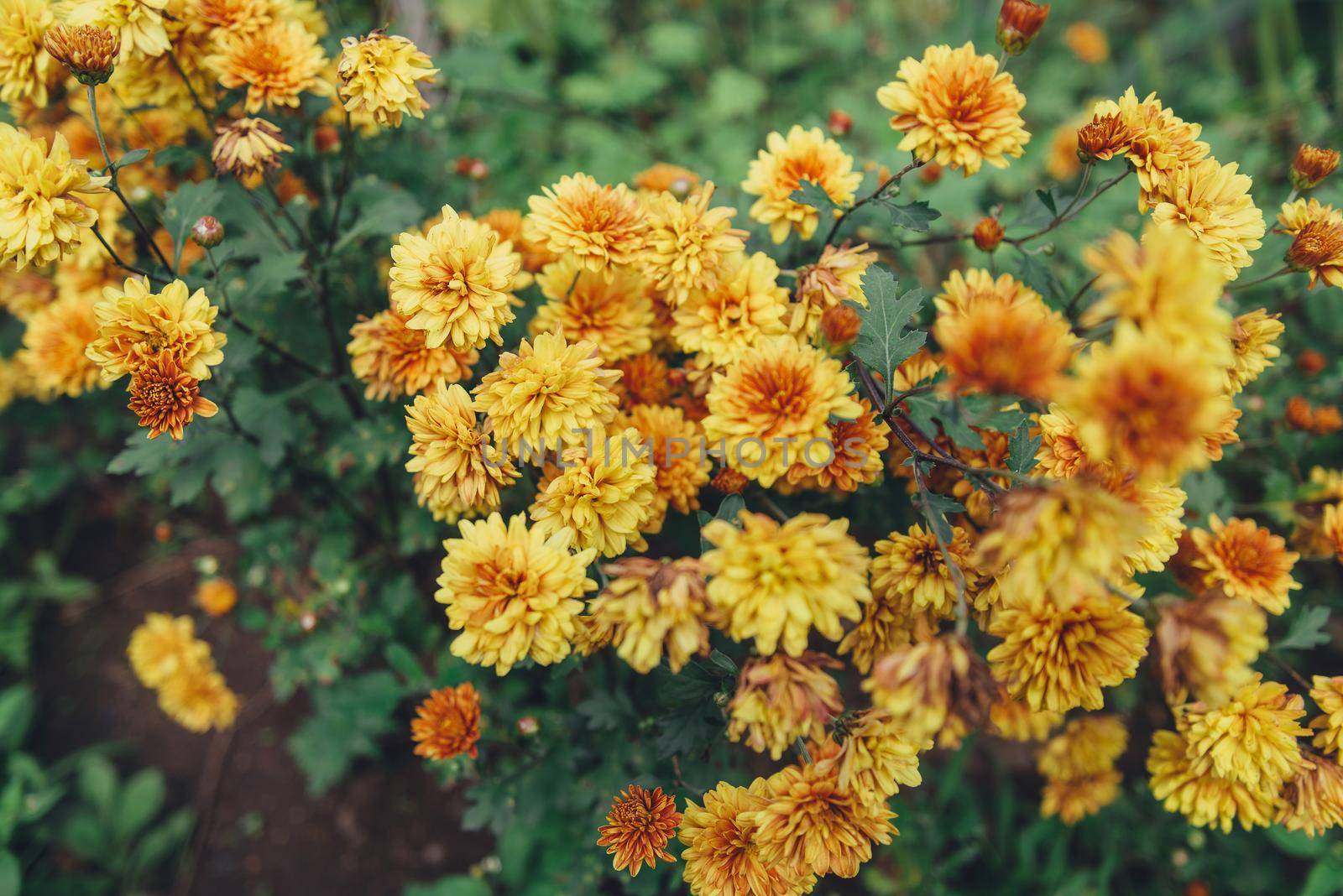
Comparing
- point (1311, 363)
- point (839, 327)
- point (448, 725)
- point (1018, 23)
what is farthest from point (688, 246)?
point (1311, 363)

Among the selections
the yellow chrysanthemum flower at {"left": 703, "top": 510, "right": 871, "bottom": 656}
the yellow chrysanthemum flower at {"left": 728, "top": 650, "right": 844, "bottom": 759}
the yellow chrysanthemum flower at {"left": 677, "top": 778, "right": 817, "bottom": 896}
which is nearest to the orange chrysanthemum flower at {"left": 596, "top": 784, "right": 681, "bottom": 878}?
the yellow chrysanthemum flower at {"left": 677, "top": 778, "right": 817, "bottom": 896}

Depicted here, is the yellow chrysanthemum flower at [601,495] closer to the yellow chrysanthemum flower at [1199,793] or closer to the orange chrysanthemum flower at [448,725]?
the orange chrysanthemum flower at [448,725]

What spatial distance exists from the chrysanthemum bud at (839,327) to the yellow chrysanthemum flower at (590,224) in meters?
0.46

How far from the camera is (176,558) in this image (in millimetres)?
3502

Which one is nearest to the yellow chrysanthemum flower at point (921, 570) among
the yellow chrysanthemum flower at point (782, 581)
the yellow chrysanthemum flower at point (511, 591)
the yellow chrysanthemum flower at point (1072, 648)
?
the yellow chrysanthemum flower at point (1072, 648)

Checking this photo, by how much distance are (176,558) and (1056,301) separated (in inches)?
150

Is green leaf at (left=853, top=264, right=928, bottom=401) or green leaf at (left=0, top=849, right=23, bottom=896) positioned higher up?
green leaf at (left=853, top=264, right=928, bottom=401)

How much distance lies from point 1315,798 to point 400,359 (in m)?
2.27

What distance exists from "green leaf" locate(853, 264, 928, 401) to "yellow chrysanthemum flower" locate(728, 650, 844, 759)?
0.60 meters

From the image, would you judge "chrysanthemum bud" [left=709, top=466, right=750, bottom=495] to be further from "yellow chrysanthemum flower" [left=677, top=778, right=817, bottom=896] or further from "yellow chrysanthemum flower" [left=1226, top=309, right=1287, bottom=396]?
"yellow chrysanthemum flower" [left=1226, top=309, right=1287, bottom=396]

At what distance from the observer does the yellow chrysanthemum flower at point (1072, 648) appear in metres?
1.43

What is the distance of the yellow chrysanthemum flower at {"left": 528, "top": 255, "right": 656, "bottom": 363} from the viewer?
1.79 metres

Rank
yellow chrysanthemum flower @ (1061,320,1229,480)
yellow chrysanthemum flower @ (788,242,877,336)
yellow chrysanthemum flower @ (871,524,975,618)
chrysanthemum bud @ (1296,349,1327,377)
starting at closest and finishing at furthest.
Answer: yellow chrysanthemum flower @ (1061,320,1229,480) < yellow chrysanthemum flower @ (871,524,975,618) < yellow chrysanthemum flower @ (788,242,877,336) < chrysanthemum bud @ (1296,349,1327,377)

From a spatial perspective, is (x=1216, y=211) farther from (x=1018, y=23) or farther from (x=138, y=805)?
(x=138, y=805)
